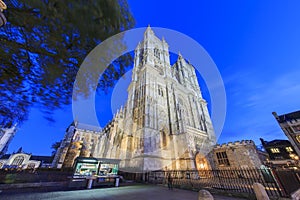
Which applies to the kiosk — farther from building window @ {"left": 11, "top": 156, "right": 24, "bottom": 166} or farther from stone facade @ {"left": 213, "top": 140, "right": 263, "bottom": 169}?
building window @ {"left": 11, "top": 156, "right": 24, "bottom": 166}

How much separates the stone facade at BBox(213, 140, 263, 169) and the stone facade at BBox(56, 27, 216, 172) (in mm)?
2149

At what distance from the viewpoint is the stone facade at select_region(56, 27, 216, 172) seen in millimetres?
13930

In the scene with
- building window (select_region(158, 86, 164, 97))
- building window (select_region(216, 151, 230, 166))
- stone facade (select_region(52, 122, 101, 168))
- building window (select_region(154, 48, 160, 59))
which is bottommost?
building window (select_region(216, 151, 230, 166))

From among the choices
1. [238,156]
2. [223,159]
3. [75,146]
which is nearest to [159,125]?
[223,159]

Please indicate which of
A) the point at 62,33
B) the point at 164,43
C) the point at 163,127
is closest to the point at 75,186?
the point at 62,33

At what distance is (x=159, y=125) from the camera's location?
16.3m

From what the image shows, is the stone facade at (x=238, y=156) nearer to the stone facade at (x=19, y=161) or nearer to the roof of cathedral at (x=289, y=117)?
the roof of cathedral at (x=289, y=117)

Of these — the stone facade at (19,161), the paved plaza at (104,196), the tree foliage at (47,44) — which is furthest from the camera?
the stone facade at (19,161)

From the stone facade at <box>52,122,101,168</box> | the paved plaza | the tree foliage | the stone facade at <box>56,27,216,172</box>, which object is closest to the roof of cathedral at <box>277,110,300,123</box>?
the stone facade at <box>56,27,216,172</box>

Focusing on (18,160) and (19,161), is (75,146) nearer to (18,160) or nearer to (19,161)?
(19,161)

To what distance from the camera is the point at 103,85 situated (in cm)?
540

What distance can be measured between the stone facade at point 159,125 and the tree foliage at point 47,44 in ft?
36.2

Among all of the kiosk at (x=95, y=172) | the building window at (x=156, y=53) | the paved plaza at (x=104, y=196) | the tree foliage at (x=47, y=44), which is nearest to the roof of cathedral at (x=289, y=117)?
the building window at (x=156, y=53)

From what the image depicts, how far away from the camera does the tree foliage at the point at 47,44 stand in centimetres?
301
